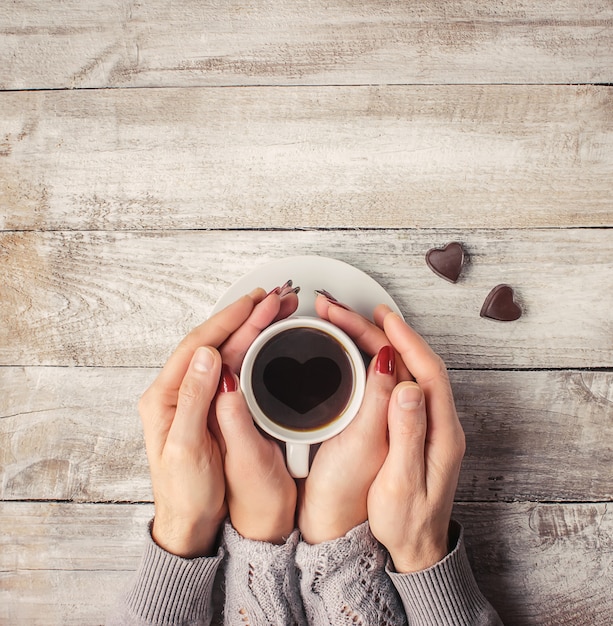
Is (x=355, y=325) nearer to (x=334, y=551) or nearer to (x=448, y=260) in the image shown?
(x=448, y=260)

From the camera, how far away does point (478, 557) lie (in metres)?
Answer: 1.06

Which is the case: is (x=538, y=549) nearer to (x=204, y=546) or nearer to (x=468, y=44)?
(x=204, y=546)

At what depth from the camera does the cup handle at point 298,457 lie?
863 mm

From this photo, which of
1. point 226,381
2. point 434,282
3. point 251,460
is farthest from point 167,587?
point 434,282

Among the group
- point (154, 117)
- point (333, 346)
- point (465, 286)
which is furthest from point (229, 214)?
point (465, 286)

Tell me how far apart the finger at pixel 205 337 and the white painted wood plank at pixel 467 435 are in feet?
0.48

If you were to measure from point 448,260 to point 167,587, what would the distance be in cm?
71

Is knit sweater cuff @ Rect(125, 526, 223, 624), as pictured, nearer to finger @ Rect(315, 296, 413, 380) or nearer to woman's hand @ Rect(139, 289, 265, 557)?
woman's hand @ Rect(139, 289, 265, 557)

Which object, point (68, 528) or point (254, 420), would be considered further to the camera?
point (68, 528)

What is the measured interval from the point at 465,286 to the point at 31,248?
782 millimetres

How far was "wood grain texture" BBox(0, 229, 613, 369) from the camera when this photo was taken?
3.41 ft

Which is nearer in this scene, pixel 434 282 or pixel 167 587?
pixel 167 587

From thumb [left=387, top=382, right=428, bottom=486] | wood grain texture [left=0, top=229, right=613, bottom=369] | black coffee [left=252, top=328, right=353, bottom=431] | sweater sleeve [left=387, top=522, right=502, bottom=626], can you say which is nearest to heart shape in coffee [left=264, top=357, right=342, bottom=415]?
black coffee [left=252, top=328, right=353, bottom=431]

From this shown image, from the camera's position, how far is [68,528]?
3.52 feet
